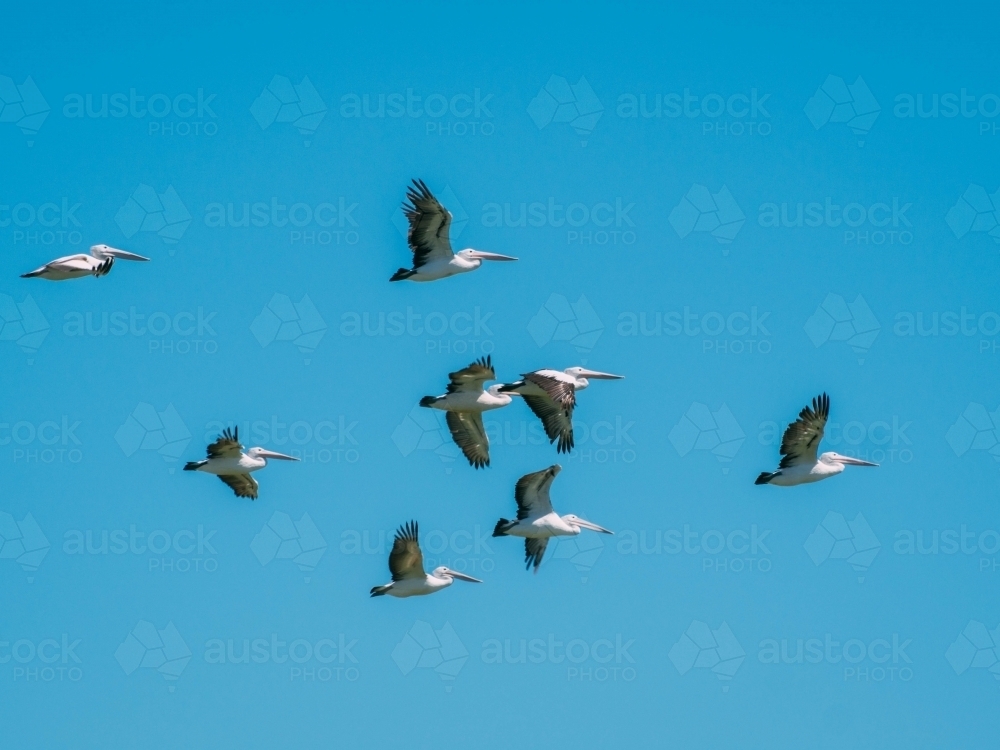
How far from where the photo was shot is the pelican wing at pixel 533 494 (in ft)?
112

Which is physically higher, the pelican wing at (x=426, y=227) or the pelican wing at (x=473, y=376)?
the pelican wing at (x=426, y=227)

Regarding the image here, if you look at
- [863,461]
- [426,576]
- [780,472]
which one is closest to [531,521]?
[426,576]

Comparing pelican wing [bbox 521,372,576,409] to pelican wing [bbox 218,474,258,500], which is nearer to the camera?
pelican wing [bbox 521,372,576,409]

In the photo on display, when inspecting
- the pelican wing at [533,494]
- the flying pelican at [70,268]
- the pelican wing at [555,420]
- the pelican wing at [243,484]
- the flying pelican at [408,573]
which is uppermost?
the flying pelican at [70,268]

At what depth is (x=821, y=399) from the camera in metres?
34.4

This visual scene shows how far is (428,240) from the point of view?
110 feet

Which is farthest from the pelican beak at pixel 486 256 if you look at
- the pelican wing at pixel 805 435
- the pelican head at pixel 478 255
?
the pelican wing at pixel 805 435

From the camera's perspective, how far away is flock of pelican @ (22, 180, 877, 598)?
A: 3269 cm

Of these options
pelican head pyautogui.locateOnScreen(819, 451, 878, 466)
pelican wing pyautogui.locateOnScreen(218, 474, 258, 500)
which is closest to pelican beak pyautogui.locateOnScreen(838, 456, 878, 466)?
pelican head pyautogui.locateOnScreen(819, 451, 878, 466)

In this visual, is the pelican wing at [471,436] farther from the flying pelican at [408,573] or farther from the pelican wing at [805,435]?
the pelican wing at [805,435]

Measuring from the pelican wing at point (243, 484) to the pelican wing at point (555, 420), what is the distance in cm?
667

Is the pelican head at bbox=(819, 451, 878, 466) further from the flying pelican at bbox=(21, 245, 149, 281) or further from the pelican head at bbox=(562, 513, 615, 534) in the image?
the flying pelican at bbox=(21, 245, 149, 281)

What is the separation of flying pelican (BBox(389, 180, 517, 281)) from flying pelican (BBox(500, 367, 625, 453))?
2343 millimetres

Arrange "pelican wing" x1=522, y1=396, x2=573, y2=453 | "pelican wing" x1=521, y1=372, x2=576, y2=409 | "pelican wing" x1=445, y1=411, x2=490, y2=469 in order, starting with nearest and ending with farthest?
"pelican wing" x1=521, y1=372, x2=576, y2=409 < "pelican wing" x1=522, y1=396, x2=573, y2=453 < "pelican wing" x1=445, y1=411, x2=490, y2=469
